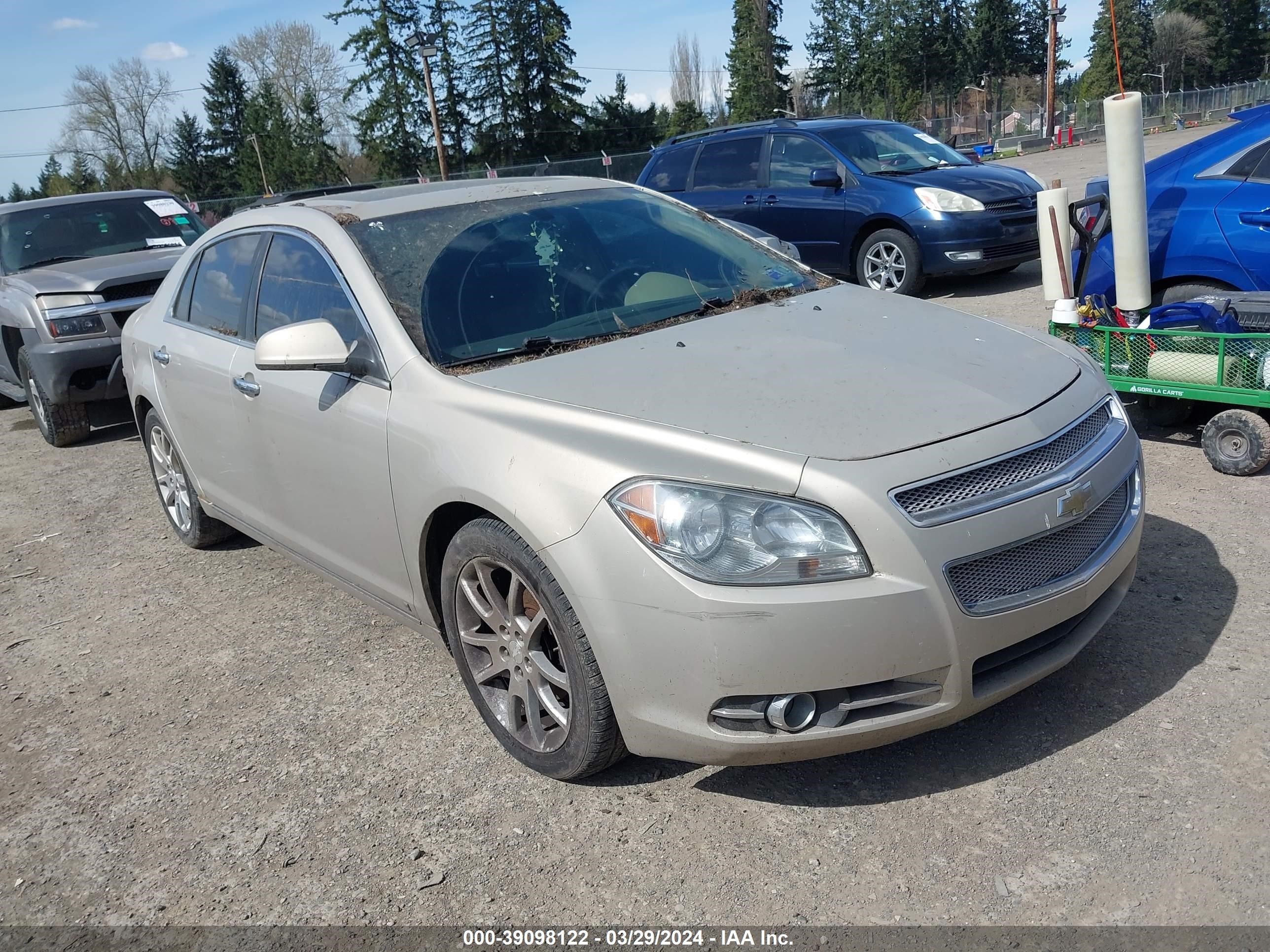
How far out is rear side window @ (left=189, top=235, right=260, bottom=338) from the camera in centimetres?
434

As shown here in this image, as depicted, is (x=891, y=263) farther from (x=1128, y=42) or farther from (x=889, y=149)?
(x=1128, y=42)

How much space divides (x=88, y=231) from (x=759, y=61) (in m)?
64.8

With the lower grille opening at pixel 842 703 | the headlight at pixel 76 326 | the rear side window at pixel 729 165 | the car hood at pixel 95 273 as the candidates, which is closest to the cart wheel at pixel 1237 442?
the lower grille opening at pixel 842 703

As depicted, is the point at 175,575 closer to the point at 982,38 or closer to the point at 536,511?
the point at 536,511

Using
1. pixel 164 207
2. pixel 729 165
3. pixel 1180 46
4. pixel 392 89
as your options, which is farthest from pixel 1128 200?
pixel 1180 46

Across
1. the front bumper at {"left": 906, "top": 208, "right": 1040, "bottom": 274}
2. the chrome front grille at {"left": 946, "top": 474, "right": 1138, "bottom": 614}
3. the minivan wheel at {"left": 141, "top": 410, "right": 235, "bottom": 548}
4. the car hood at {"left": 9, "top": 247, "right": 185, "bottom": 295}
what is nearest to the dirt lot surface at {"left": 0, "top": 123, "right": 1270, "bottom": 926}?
the chrome front grille at {"left": 946, "top": 474, "right": 1138, "bottom": 614}

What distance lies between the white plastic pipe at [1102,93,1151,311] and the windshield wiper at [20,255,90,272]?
25.7 ft

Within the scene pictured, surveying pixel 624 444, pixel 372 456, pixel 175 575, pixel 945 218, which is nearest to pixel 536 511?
pixel 624 444

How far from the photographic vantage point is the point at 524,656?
3041mm

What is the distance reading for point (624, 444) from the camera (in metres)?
2.72

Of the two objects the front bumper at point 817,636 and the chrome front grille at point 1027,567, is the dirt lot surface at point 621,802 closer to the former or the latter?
the front bumper at point 817,636

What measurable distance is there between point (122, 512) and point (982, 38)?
83026 millimetres

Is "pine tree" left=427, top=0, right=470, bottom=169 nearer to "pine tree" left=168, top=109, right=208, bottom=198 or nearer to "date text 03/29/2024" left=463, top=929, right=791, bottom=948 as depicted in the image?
"pine tree" left=168, top=109, right=208, bottom=198

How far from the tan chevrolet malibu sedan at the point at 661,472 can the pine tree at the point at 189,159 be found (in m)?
76.0
